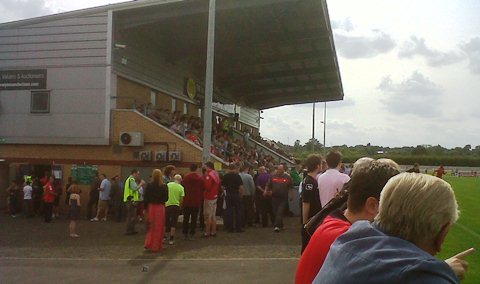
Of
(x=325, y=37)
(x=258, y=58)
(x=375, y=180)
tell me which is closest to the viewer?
(x=375, y=180)

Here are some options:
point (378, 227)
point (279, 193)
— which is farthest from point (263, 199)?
point (378, 227)

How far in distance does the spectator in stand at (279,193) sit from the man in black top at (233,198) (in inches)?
40.0

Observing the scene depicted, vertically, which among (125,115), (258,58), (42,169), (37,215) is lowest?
(37,215)

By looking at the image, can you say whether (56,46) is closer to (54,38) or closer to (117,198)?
(54,38)

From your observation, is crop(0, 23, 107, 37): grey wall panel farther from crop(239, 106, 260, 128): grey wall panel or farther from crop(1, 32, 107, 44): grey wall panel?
crop(239, 106, 260, 128): grey wall panel

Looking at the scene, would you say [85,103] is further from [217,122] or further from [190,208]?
[217,122]

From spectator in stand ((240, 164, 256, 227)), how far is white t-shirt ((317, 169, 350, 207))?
972 centimetres

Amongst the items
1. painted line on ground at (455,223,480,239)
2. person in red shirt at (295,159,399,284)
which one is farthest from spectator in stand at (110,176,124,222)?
person in red shirt at (295,159,399,284)

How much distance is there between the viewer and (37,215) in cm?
2184

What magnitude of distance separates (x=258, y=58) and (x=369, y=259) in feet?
102

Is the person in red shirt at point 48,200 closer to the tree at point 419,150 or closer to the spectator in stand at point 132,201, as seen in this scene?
the spectator in stand at point 132,201

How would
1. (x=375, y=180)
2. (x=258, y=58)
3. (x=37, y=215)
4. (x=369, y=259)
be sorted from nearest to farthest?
(x=369, y=259), (x=375, y=180), (x=37, y=215), (x=258, y=58)

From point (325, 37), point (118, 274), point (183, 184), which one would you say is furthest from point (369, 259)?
point (325, 37)

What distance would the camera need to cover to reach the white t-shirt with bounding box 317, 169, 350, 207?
7.09 meters
